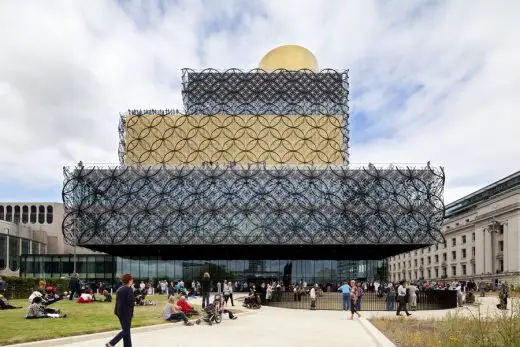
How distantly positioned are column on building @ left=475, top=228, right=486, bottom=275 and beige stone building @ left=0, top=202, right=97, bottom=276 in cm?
7167

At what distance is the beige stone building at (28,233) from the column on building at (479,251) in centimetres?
7167

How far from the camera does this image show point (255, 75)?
230 feet

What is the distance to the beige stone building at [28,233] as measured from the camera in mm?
76812

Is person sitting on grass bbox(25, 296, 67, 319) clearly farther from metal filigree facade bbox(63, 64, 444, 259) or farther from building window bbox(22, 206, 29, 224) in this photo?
building window bbox(22, 206, 29, 224)

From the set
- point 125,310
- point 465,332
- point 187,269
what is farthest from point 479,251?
point 125,310

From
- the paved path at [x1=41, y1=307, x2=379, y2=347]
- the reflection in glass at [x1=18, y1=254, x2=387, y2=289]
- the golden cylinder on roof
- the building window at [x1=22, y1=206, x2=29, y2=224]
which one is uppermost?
the golden cylinder on roof

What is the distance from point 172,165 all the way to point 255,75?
1707cm

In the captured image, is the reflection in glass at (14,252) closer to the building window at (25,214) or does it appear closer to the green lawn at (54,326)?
the building window at (25,214)

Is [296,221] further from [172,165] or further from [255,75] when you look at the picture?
[255,75]

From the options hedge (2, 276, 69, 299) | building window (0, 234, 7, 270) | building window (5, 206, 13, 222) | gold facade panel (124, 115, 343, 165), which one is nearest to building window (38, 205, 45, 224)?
building window (5, 206, 13, 222)

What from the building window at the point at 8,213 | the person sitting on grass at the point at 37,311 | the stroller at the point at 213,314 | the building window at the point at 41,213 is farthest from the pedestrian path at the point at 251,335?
the building window at the point at 8,213

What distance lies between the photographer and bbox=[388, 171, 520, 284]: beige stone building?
8406 cm

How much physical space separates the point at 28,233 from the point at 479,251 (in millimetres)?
79566

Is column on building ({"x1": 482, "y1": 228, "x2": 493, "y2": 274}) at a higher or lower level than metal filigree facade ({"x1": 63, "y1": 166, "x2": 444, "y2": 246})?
lower
